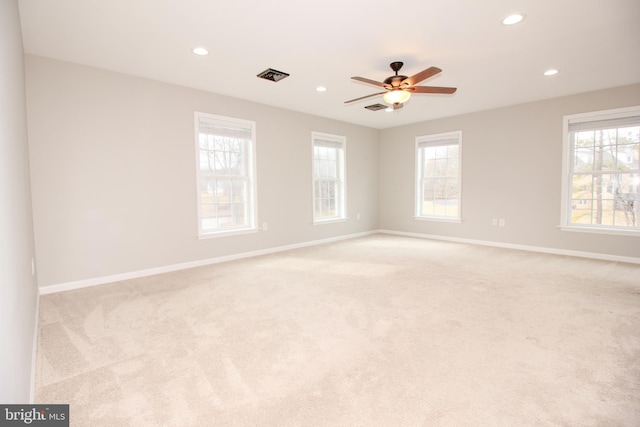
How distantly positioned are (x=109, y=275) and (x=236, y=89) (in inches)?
117

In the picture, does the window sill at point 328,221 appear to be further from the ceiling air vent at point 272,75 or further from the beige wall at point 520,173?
the ceiling air vent at point 272,75

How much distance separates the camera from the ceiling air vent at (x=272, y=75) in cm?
378

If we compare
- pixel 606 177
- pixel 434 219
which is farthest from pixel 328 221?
pixel 606 177

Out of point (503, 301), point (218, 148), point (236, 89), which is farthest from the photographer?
point (218, 148)

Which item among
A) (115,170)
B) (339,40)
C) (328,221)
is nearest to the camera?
(339,40)

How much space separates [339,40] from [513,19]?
5.02ft

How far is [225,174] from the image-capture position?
15.9 feet

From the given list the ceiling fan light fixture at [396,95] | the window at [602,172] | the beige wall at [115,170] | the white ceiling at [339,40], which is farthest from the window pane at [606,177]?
the beige wall at [115,170]

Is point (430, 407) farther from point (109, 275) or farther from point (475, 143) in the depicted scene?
point (475, 143)

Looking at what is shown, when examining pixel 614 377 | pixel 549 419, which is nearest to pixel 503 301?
pixel 614 377

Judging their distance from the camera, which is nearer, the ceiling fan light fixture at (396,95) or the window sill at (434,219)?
the ceiling fan light fixture at (396,95)

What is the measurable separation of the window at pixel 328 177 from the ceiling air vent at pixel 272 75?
81.9 inches

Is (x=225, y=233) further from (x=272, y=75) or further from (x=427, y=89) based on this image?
(x=427, y=89)

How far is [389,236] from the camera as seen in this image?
23.2 feet
